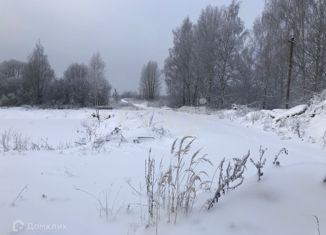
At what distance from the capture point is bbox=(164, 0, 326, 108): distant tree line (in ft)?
86.0

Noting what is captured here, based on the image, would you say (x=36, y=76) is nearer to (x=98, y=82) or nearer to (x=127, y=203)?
(x=98, y=82)

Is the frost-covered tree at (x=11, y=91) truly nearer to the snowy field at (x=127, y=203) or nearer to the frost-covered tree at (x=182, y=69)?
the frost-covered tree at (x=182, y=69)

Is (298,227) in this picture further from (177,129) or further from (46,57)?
(46,57)

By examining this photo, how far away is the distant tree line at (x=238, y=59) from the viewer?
26.2 meters

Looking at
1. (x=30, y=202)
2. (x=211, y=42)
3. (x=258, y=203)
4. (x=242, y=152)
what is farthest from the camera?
(x=211, y=42)

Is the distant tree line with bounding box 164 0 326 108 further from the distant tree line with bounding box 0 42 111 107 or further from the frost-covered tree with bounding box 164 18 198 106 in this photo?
the distant tree line with bounding box 0 42 111 107

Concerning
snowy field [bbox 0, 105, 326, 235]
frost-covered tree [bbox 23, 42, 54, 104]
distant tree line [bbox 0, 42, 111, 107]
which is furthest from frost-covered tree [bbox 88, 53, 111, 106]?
snowy field [bbox 0, 105, 326, 235]

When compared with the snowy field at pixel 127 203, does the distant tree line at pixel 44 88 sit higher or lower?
higher

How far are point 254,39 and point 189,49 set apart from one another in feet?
25.0

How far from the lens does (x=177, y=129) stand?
1062 cm

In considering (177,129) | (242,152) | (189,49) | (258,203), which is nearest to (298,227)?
(258,203)

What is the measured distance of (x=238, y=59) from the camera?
124ft

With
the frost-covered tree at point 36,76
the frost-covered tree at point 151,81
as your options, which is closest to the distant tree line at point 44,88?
the frost-covered tree at point 36,76

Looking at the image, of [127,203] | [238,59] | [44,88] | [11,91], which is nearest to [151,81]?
[44,88]
